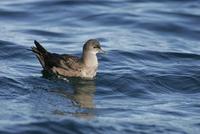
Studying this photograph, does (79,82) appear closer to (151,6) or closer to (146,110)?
(146,110)

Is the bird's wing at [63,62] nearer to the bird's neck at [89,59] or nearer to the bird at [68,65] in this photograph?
the bird at [68,65]

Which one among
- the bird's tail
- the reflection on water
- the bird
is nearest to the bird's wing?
the bird

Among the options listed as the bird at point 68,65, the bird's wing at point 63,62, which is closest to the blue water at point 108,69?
the bird at point 68,65

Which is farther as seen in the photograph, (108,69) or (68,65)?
(108,69)

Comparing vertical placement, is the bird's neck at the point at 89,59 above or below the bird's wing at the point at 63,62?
above

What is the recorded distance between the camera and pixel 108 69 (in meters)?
16.7

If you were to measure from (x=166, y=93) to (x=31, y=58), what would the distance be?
3.70m

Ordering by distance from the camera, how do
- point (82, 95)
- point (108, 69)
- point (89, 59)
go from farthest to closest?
point (108, 69)
point (89, 59)
point (82, 95)

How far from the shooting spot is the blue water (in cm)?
1260

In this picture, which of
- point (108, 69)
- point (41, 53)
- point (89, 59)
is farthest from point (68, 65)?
point (108, 69)

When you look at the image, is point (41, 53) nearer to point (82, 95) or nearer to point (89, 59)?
point (89, 59)

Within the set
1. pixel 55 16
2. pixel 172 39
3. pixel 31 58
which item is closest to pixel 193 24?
pixel 172 39

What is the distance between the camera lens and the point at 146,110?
13.6 m

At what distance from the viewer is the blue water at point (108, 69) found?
12.6m
